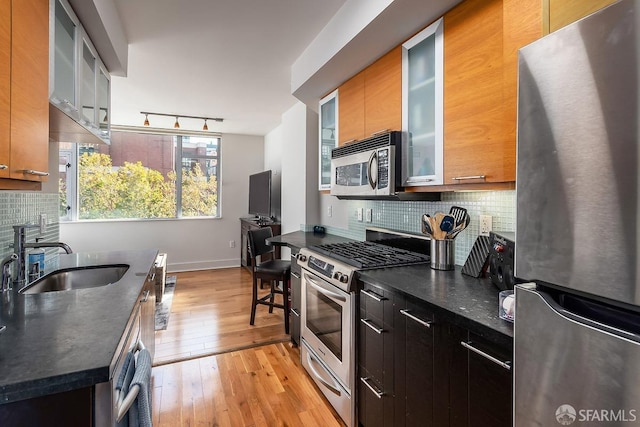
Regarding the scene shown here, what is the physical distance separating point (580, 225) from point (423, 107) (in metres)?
1.28

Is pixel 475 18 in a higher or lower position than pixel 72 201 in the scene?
higher

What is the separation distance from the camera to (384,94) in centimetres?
211

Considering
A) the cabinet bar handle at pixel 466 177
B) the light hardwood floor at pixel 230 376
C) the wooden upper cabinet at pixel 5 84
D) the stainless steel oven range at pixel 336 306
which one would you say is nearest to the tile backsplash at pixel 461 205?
the stainless steel oven range at pixel 336 306

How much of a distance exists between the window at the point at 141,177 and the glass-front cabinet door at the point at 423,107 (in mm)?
4652

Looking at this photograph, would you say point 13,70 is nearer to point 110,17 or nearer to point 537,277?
point 110,17

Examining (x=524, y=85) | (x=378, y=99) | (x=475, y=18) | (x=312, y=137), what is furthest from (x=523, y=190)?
(x=312, y=137)

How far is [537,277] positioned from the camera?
2.56ft

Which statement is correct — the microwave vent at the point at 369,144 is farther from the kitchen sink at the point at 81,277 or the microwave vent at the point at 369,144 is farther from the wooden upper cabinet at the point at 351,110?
the kitchen sink at the point at 81,277

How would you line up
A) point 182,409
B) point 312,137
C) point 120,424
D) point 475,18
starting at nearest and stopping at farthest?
point 120,424 → point 475,18 → point 182,409 → point 312,137

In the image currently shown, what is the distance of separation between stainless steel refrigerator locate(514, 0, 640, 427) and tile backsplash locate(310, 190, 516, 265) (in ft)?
2.87

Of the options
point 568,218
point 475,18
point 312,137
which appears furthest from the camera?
point 312,137

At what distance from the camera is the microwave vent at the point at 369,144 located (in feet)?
6.40

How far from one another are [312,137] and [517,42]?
109 inches

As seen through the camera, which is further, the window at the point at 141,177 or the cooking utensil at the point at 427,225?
the window at the point at 141,177
